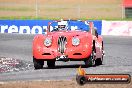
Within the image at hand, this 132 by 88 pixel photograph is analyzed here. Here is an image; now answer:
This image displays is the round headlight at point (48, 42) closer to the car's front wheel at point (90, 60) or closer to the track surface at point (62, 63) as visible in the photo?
the track surface at point (62, 63)

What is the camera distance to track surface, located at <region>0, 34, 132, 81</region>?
1580 centimetres

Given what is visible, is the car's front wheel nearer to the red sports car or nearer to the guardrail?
the red sports car

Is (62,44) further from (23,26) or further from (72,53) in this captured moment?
(23,26)

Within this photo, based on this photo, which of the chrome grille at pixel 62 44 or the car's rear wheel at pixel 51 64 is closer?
the chrome grille at pixel 62 44

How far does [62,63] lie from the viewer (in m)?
20.5

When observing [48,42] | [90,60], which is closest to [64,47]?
[48,42]

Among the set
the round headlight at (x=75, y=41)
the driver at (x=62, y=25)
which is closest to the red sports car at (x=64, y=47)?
the round headlight at (x=75, y=41)

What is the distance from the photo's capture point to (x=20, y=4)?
58.2m

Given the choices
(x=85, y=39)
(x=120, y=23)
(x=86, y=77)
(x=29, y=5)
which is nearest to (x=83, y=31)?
(x=85, y=39)

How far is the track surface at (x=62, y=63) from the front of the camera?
15.8m

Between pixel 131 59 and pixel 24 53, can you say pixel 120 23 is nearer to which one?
pixel 24 53

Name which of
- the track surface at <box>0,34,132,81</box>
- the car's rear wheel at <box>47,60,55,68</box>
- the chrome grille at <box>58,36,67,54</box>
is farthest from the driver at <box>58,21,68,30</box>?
the chrome grille at <box>58,36,67,54</box>

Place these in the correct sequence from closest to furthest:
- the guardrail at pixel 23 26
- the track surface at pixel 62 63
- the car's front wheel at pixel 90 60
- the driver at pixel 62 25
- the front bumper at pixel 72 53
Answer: the track surface at pixel 62 63, the front bumper at pixel 72 53, the car's front wheel at pixel 90 60, the driver at pixel 62 25, the guardrail at pixel 23 26

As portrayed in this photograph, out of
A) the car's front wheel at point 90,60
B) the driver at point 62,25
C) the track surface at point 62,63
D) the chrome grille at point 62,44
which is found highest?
the driver at point 62,25
